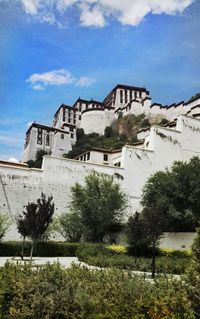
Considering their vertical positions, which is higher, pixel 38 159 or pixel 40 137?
pixel 40 137

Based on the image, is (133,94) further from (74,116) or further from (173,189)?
(173,189)

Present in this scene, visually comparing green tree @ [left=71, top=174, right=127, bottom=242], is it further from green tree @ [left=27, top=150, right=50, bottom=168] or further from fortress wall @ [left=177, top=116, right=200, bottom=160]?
green tree @ [left=27, top=150, right=50, bottom=168]

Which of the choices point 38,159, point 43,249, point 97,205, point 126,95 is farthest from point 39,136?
point 43,249

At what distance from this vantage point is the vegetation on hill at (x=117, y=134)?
250 ft

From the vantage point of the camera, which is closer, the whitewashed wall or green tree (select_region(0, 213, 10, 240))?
green tree (select_region(0, 213, 10, 240))

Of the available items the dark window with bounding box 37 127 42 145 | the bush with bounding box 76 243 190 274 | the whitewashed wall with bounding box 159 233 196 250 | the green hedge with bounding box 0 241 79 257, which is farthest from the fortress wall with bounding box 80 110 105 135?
the bush with bounding box 76 243 190 274

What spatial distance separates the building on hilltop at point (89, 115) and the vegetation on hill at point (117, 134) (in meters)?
1.74

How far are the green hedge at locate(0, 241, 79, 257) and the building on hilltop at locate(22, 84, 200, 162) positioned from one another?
51.3 m

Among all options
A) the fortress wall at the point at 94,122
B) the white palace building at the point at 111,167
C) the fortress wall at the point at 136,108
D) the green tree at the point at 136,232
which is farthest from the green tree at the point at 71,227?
the fortress wall at the point at 94,122

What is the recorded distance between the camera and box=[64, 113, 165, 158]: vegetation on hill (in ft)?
250

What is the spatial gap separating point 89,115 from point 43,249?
65.7 m

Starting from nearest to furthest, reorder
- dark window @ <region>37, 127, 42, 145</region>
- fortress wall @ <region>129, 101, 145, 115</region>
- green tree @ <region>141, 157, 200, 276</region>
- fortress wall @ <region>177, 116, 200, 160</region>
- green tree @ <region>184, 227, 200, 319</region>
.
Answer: green tree @ <region>184, 227, 200, 319</region> → green tree @ <region>141, 157, 200, 276</region> → fortress wall @ <region>177, 116, 200, 160</region> → dark window @ <region>37, 127, 42, 145</region> → fortress wall @ <region>129, 101, 145, 115</region>

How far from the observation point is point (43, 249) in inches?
1049

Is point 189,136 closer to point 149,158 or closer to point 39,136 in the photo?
point 149,158
